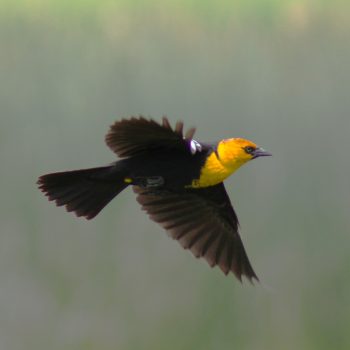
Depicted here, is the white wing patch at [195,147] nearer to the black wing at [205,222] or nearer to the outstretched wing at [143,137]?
the outstretched wing at [143,137]

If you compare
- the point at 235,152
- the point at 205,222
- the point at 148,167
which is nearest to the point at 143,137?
the point at 148,167

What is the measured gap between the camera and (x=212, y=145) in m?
1.94

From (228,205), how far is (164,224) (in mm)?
164

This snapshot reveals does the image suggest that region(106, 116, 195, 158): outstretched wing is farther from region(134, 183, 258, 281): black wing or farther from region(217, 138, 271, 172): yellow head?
region(134, 183, 258, 281): black wing

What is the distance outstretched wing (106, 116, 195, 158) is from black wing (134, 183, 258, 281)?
0.30 metres

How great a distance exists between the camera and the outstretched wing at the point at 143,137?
177 cm

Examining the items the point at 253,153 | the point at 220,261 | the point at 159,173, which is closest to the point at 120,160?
the point at 159,173

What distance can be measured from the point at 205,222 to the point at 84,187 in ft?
1.24

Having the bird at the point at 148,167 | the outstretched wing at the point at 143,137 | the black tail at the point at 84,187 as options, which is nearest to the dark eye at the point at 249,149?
the bird at the point at 148,167

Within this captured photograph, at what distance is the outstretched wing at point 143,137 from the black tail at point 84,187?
0.18 feet

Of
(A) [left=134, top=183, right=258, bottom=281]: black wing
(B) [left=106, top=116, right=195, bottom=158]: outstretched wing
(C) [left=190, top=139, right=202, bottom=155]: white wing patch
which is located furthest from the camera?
(A) [left=134, top=183, right=258, bottom=281]: black wing

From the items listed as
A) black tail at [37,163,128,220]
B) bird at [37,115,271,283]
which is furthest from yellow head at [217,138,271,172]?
black tail at [37,163,128,220]

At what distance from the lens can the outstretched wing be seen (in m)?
1.77

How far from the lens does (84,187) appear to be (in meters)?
2.00
